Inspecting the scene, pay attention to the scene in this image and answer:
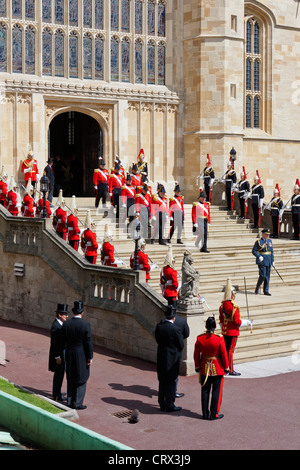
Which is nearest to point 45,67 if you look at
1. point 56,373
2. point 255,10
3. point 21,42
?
point 21,42

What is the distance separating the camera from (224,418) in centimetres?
1231

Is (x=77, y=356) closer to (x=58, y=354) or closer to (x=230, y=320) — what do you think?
(x=58, y=354)

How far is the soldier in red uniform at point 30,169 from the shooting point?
27281mm

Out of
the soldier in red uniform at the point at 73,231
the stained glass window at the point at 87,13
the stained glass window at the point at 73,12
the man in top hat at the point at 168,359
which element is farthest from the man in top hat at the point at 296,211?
the man in top hat at the point at 168,359

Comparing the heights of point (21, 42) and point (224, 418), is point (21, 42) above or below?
above

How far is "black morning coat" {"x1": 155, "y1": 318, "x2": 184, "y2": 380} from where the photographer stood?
12961 mm

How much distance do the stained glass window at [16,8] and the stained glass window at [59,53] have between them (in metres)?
1.61

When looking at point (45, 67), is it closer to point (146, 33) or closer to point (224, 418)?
point (146, 33)

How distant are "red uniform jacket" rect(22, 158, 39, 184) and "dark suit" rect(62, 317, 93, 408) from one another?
14959 millimetres

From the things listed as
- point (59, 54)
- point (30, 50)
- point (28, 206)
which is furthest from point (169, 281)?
point (59, 54)

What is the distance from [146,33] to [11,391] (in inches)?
833

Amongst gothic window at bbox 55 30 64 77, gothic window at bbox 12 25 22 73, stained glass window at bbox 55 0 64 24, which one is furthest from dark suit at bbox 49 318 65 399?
stained glass window at bbox 55 0 64 24

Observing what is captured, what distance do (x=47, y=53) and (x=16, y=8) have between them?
76.5 inches

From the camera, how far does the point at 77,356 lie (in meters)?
12.9
